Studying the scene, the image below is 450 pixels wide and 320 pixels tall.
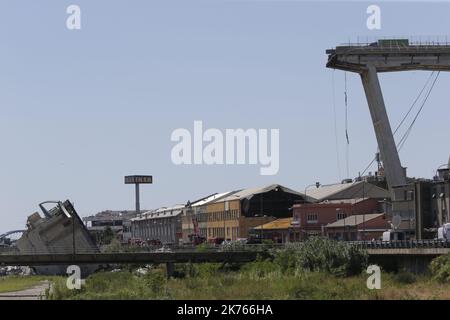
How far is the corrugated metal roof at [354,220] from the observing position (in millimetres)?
105562

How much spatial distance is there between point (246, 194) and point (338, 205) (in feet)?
66.6

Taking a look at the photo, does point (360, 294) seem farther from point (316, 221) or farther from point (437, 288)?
point (316, 221)

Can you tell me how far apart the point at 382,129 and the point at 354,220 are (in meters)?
14.7

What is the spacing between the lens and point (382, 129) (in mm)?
96750

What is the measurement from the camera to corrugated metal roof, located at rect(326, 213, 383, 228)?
10556 centimetres

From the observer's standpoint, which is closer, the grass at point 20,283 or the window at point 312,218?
the grass at point 20,283

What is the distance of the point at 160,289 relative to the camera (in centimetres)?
5659

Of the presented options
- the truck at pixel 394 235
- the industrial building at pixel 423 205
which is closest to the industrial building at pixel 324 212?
the industrial building at pixel 423 205

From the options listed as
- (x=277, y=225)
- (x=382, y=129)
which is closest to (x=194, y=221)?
(x=277, y=225)

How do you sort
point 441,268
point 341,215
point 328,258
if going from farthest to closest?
point 341,215 < point 328,258 < point 441,268

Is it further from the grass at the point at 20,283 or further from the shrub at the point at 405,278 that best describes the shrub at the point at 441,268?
the grass at the point at 20,283

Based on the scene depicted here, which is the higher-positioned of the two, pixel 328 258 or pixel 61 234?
pixel 61 234

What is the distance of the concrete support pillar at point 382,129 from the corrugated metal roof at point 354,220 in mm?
8419

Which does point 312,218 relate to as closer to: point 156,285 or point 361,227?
point 361,227
